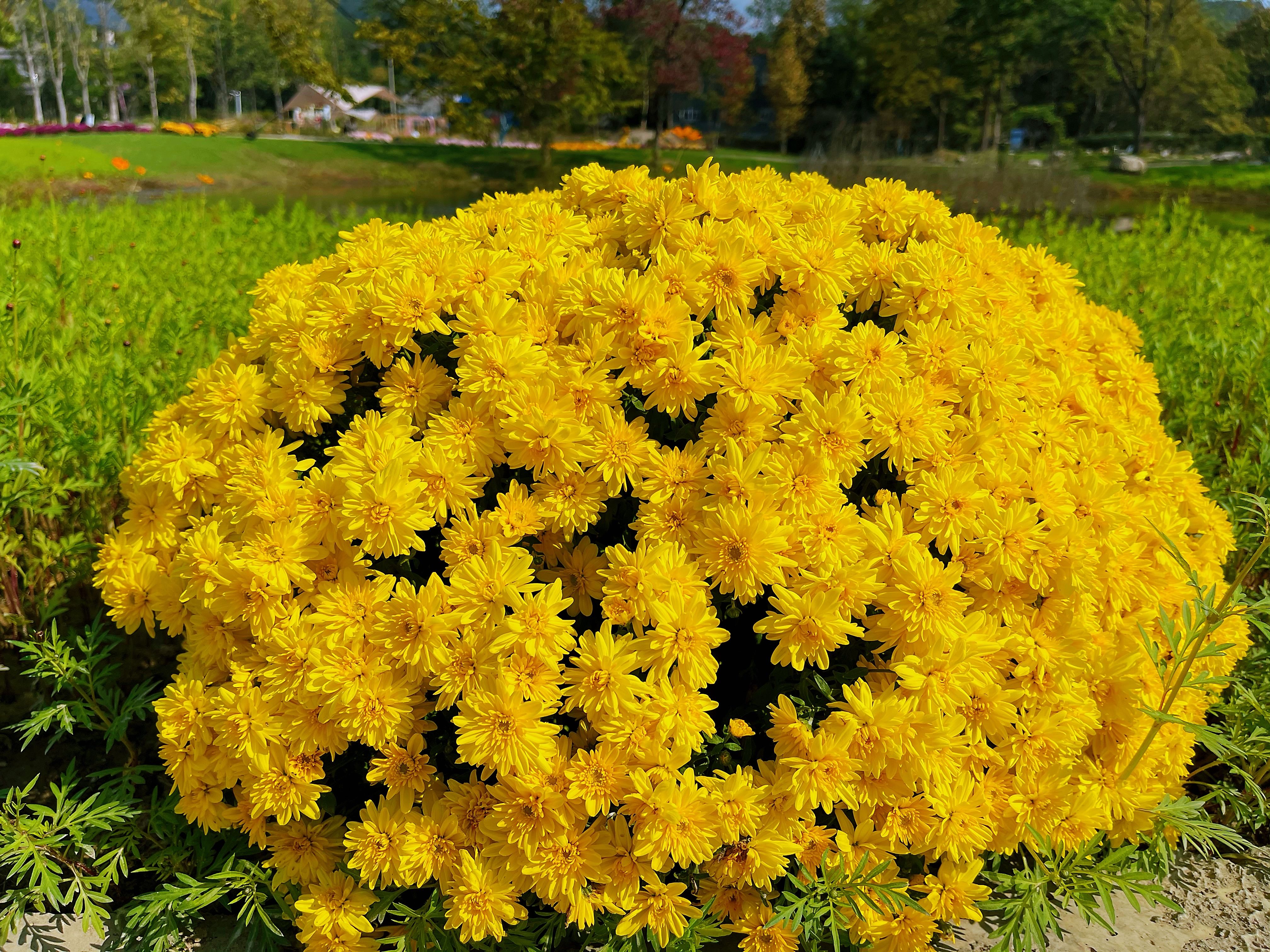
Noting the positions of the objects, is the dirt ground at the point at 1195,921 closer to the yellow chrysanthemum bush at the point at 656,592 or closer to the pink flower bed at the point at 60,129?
the yellow chrysanthemum bush at the point at 656,592

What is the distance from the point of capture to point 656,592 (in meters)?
1.71

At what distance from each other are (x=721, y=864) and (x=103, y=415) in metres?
2.62

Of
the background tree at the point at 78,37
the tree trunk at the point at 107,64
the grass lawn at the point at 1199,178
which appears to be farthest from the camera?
the tree trunk at the point at 107,64

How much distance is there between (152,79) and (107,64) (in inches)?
192

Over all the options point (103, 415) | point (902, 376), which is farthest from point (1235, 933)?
point (103, 415)

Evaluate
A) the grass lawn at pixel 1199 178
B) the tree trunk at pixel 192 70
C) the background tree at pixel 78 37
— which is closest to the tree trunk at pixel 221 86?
the tree trunk at pixel 192 70

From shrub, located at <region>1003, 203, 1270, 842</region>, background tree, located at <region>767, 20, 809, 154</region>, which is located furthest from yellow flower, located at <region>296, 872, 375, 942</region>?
background tree, located at <region>767, 20, 809, 154</region>

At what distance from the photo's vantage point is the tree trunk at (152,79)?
5447cm

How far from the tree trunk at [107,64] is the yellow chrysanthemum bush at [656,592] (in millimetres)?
69680

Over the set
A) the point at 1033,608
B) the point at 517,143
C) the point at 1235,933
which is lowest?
the point at 1235,933

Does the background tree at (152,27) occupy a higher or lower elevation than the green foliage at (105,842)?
higher

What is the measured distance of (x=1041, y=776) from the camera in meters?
1.95

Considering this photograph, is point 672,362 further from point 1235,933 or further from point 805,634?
point 1235,933

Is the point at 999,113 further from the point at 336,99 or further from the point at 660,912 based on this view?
the point at 336,99
